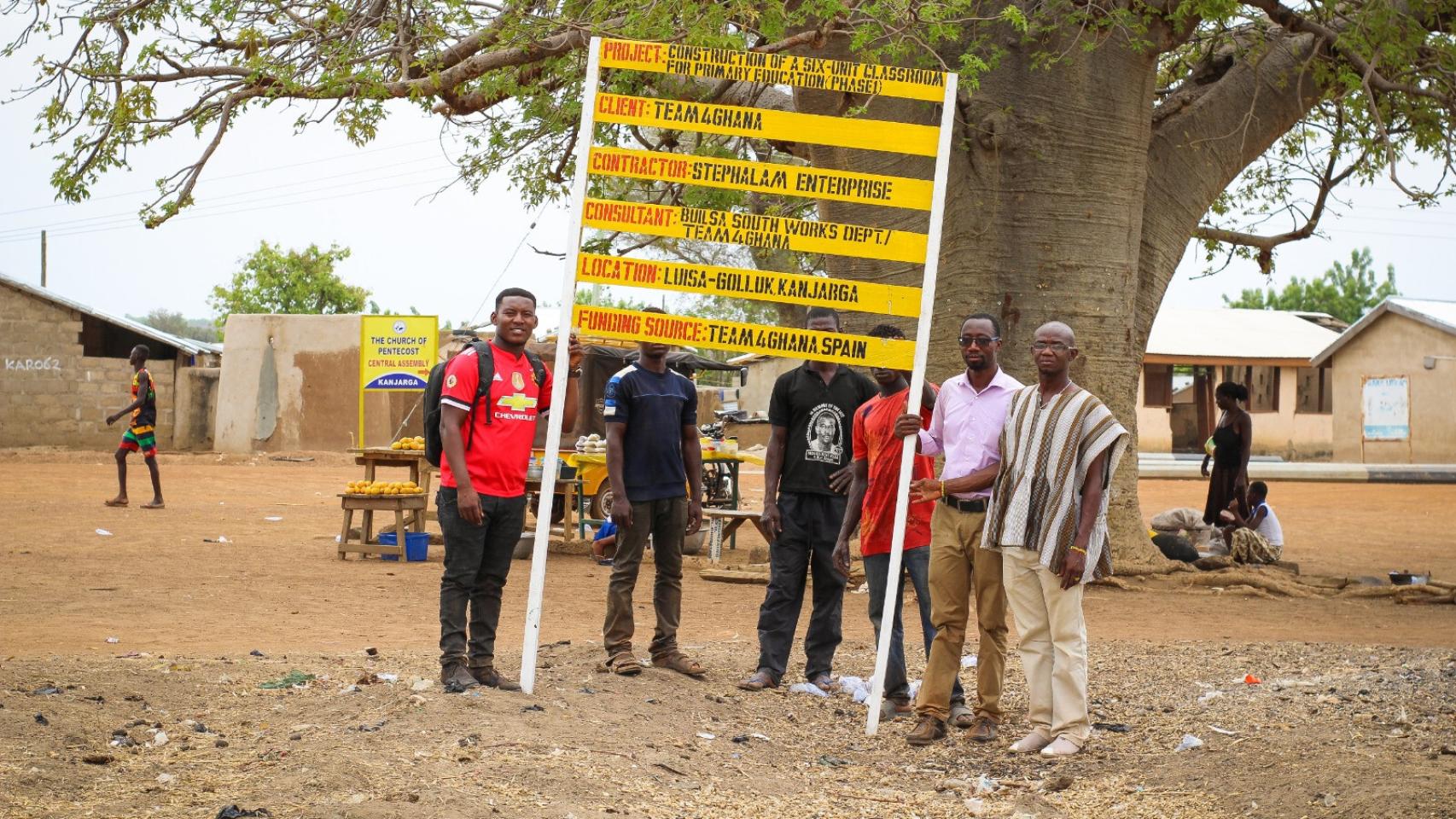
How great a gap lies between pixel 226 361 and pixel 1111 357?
23073 mm

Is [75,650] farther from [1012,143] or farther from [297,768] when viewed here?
[1012,143]

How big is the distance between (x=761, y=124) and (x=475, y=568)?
2.43 m

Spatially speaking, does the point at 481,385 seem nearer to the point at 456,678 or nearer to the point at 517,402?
the point at 517,402

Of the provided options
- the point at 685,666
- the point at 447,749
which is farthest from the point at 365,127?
the point at 447,749

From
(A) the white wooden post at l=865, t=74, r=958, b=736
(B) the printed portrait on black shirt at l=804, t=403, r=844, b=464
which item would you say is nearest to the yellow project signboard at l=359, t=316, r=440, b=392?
(B) the printed portrait on black shirt at l=804, t=403, r=844, b=464

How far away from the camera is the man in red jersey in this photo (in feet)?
19.4

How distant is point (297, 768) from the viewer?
16.0 feet

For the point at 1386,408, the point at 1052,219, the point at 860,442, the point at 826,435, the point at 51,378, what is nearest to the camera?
the point at 860,442

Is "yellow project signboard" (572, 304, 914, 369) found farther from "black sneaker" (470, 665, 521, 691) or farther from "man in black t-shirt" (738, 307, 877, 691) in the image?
"black sneaker" (470, 665, 521, 691)

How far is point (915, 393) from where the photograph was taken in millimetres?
6102

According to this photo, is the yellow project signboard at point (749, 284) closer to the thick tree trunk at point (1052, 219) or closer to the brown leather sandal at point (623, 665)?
the brown leather sandal at point (623, 665)

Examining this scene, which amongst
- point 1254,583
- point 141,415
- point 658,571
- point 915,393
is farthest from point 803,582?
point 141,415

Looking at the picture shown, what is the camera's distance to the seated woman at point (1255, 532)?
12469mm

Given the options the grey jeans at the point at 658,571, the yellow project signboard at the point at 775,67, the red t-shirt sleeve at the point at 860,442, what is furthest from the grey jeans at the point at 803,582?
the yellow project signboard at the point at 775,67
